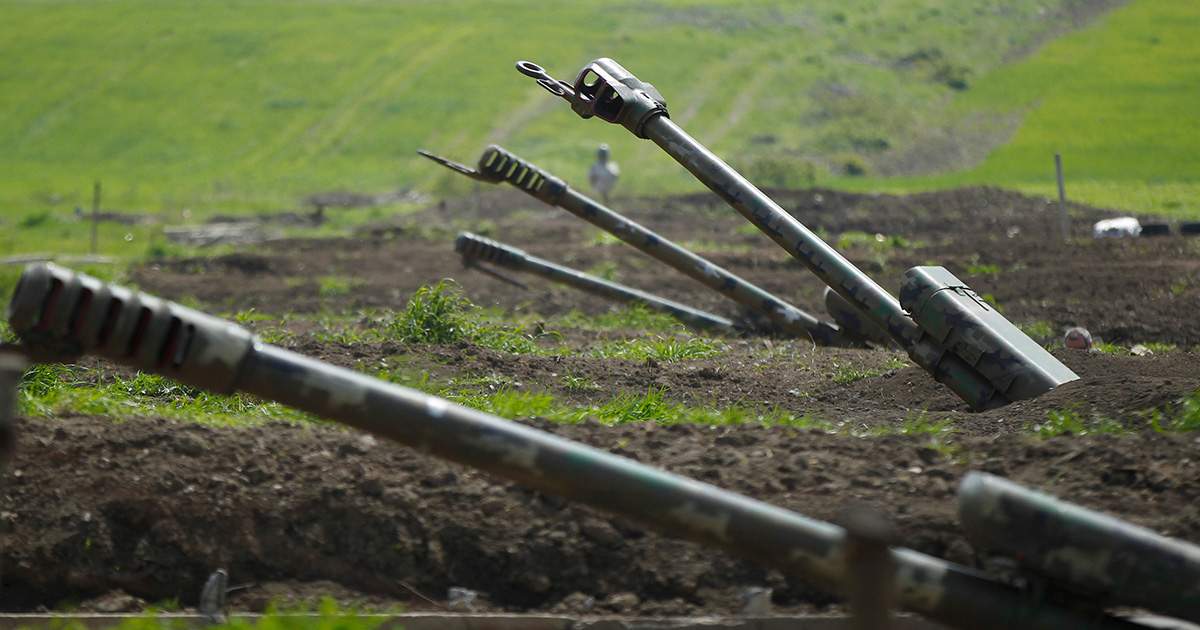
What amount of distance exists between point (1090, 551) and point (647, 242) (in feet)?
19.2

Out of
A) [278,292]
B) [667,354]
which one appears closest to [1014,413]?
[667,354]

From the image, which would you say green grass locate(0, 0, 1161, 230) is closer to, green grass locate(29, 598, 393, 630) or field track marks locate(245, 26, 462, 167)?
field track marks locate(245, 26, 462, 167)

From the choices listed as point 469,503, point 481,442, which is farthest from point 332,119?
point 481,442

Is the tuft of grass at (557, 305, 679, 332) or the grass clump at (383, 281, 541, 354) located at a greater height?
the grass clump at (383, 281, 541, 354)

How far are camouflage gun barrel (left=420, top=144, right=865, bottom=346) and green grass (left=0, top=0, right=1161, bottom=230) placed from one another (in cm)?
2209

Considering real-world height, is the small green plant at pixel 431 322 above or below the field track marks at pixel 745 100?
above

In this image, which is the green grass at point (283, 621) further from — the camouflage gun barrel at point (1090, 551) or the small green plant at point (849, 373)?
the small green plant at point (849, 373)

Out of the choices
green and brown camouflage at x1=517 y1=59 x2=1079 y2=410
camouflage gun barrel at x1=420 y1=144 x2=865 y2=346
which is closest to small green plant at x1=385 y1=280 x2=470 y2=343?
camouflage gun barrel at x1=420 y1=144 x2=865 y2=346

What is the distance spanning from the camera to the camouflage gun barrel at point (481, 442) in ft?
10.2

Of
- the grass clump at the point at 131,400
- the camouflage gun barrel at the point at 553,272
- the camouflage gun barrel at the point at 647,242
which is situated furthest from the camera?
the camouflage gun barrel at the point at 553,272

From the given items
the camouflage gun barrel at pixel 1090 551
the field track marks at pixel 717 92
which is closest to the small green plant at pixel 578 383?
the camouflage gun barrel at pixel 1090 551

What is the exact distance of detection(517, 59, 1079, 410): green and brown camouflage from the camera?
5.96 metres

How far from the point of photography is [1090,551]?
10.0ft

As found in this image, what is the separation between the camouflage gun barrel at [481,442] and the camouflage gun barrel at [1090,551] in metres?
0.14
